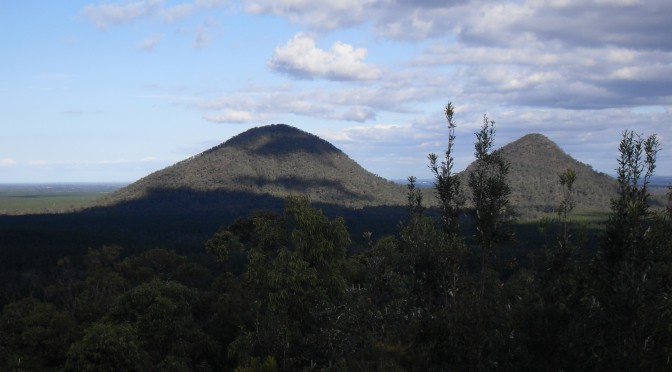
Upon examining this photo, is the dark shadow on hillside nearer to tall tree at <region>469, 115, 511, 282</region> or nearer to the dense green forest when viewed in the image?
the dense green forest

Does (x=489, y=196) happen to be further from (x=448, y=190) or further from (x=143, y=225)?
(x=143, y=225)

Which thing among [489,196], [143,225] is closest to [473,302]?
[489,196]

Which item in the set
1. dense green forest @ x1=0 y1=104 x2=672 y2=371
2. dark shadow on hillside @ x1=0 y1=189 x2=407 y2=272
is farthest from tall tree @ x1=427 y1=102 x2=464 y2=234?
dark shadow on hillside @ x1=0 y1=189 x2=407 y2=272

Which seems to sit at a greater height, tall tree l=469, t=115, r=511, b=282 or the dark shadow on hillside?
tall tree l=469, t=115, r=511, b=282

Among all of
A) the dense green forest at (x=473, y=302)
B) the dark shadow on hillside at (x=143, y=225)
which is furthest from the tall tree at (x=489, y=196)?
the dark shadow on hillside at (x=143, y=225)

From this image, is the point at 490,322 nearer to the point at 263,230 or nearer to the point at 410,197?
the point at 410,197

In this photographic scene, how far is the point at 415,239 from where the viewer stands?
17.2m

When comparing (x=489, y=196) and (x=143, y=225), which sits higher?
(x=489, y=196)

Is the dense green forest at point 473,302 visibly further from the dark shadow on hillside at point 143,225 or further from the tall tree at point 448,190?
the dark shadow on hillside at point 143,225

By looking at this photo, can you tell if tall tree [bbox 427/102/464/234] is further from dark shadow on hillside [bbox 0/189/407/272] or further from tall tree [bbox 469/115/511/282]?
dark shadow on hillside [bbox 0/189/407/272]

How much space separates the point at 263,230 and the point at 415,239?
22.3 metres

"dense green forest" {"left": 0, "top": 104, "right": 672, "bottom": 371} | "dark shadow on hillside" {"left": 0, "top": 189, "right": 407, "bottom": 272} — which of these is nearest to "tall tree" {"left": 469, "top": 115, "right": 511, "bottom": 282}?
"dense green forest" {"left": 0, "top": 104, "right": 672, "bottom": 371}

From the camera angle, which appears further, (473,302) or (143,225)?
(143,225)

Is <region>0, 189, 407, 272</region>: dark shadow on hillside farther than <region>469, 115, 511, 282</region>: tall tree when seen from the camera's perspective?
Yes
